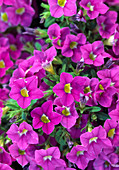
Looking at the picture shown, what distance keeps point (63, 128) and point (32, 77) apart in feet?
1.05

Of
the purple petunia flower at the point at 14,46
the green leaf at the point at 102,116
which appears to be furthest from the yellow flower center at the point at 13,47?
the green leaf at the point at 102,116

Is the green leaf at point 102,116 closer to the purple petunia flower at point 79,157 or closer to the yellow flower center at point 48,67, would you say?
the purple petunia flower at point 79,157

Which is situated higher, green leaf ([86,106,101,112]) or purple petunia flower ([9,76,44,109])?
purple petunia flower ([9,76,44,109])

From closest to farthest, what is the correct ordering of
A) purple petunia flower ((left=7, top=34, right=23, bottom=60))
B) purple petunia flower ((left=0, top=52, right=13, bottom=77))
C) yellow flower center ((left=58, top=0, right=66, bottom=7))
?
yellow flower center ((left=58, top=0, right=66, bottom=7))
purple petunia flower ((left=0, top=52, right=13, bottom=77))
purple petunia flower ((left=7, top=34, right=23, bottom=60))

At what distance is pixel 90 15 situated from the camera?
1.34 m

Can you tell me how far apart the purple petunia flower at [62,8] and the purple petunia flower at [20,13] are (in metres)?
0.29

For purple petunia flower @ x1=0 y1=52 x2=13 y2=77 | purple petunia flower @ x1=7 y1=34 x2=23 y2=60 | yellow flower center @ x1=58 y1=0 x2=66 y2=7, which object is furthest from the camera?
purple petunia flower @ x1=7 y1=34 x2=23 y2=60

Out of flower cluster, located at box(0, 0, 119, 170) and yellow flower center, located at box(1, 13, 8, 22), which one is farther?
yellow flower center, located at box(1, 13, 8, 22)

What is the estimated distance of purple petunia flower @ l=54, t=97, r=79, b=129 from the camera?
1237mm

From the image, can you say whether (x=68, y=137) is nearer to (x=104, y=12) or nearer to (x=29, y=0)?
(x=104, y=12)

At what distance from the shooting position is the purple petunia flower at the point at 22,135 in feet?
4.13

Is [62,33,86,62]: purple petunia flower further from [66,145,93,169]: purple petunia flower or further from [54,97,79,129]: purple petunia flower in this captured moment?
[66,145,93,169]: purple petunia flower

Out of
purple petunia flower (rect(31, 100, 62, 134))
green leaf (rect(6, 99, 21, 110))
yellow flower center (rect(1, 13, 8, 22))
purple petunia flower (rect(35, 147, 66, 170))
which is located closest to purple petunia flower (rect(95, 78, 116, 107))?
purple petunia flower (rect(31, 100, 62, 134))

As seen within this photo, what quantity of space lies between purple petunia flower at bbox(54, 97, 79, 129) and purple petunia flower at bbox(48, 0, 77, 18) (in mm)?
436
